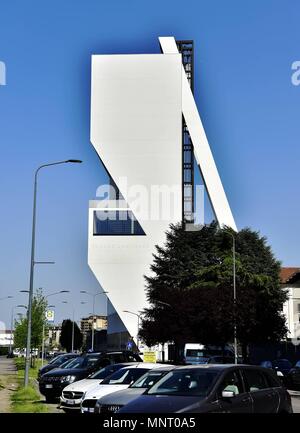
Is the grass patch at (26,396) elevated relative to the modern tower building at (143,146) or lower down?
lower down

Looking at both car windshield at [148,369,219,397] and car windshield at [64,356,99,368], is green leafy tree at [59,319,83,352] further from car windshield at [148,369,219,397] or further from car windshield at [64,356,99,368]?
car windshield at [148,369,219,397]

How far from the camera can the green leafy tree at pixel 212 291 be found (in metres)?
47.7

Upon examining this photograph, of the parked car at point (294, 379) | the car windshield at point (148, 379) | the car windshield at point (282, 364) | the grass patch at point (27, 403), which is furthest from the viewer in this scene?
the car windshield at point (282, 364)

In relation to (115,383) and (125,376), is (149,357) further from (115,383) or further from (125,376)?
(115,383)

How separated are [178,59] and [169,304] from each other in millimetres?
51598

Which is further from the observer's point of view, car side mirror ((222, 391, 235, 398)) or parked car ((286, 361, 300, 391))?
parked car ((286, 361, 300, 391))

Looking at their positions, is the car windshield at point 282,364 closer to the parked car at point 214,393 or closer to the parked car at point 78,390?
the parked car at point 78,390

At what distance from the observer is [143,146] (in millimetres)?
102250

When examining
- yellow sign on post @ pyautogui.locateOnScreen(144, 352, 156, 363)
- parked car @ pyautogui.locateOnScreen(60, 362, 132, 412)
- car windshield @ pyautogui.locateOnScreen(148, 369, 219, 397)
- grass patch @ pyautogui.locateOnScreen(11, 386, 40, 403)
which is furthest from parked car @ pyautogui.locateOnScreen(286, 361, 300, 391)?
car windshield @ pyautogui.locateOnScreen(148, 369, 219, 397)

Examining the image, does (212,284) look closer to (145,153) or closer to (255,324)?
(255,324)

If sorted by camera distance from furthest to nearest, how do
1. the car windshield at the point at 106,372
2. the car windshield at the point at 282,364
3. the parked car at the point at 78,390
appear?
the car windshield at the point at 282,364, the car windshield at the point at 106,372, the parked car at the point at 78,390

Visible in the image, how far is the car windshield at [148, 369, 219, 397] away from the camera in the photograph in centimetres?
994

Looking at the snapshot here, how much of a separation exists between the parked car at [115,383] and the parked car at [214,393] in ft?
14.8

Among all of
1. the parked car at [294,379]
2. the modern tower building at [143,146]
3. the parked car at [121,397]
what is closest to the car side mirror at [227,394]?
the parked car at [121,397]
